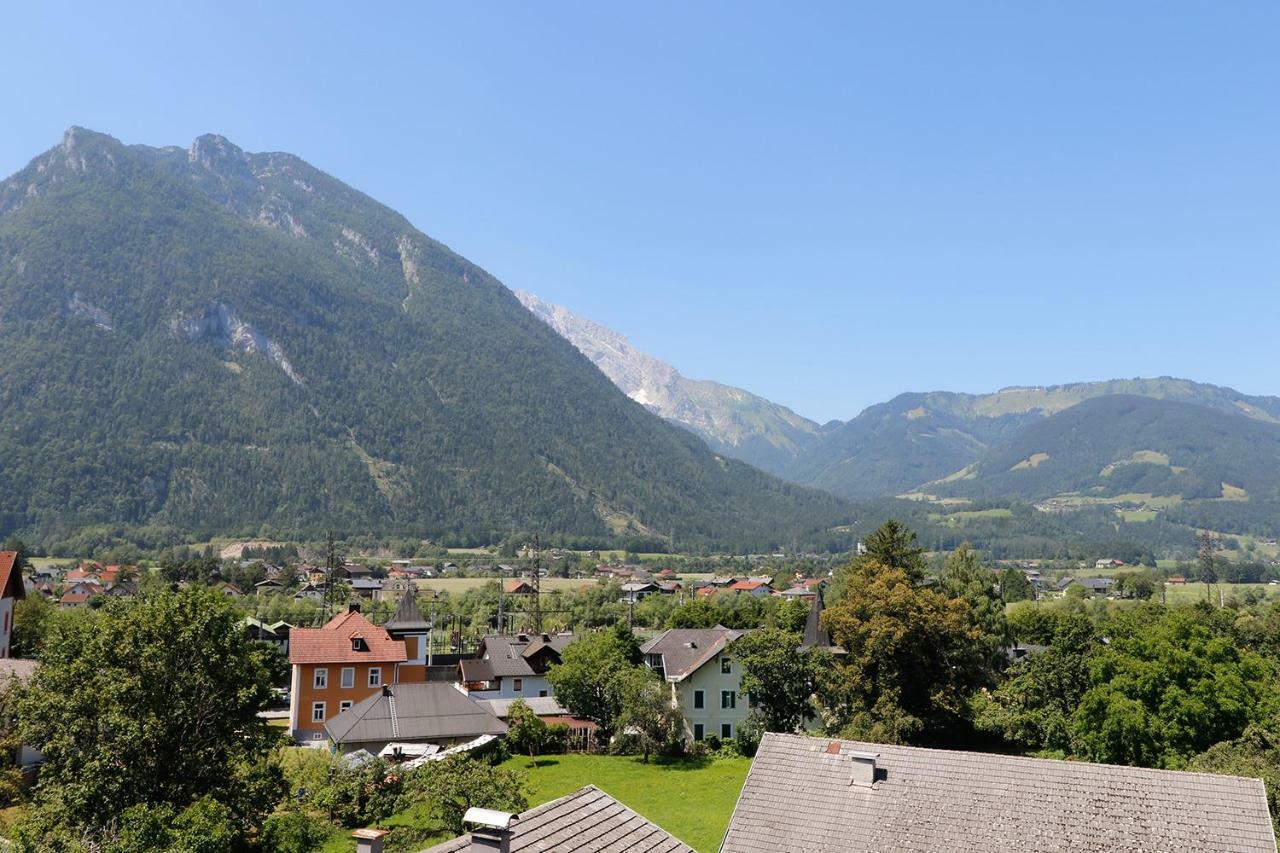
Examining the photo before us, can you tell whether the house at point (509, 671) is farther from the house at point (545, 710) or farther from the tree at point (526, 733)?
the tree at point (526, 733)

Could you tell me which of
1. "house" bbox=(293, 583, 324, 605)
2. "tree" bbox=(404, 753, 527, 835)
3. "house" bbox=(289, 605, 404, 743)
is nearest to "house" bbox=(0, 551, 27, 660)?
"house" bbox=(289, 605, 404, 743)

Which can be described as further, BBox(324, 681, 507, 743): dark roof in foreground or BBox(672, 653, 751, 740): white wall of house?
BBox(672, 653, 751, 740): white wall of house

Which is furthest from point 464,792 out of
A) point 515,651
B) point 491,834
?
point 515,651

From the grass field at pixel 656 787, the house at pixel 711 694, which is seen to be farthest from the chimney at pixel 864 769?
the house at pixel 711 694

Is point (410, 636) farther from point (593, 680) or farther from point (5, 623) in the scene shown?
point (5, 623)

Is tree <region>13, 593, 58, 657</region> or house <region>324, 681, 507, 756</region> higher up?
tree <region>13, 593, 58, 657</region>

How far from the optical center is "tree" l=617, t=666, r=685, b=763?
42688 millimetres

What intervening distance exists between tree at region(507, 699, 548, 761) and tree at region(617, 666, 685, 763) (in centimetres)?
412

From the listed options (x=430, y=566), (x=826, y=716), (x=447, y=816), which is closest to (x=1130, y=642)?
(x=826, y=716)

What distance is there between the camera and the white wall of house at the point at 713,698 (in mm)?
46875

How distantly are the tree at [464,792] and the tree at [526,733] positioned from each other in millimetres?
17326

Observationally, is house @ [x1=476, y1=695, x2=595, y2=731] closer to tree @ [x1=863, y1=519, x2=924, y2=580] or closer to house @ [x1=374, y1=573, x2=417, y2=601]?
tree @ [x1=863, y1=519, x2=924, y2=580]

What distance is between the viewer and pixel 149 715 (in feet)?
62.3

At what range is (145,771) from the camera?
18.9 meters
